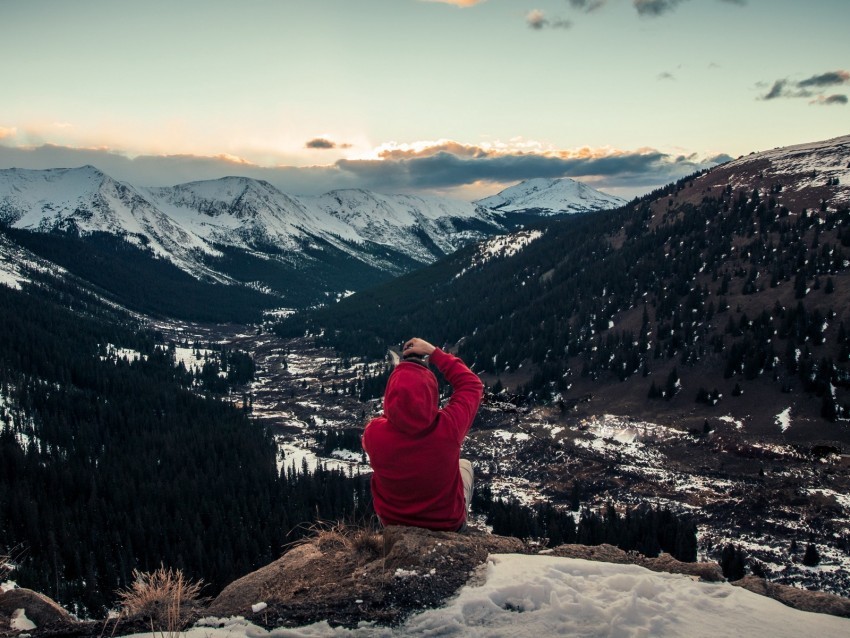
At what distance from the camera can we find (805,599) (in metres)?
5.91

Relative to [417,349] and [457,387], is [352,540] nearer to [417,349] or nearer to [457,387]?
[457,387]

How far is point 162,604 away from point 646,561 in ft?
22.0

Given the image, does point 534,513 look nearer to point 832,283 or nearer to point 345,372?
Result: point 832,283

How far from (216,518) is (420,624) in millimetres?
63244

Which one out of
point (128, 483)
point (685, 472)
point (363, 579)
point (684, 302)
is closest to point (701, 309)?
point (684, 302)

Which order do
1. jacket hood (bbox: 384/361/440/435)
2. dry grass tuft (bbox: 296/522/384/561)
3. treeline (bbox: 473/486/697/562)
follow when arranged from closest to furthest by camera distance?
jacket hood (bbox: 384/361/440/435) < dry grass tuft (bbox: 296/522/384/561) < treeline (bbox: 473/486/697/562)

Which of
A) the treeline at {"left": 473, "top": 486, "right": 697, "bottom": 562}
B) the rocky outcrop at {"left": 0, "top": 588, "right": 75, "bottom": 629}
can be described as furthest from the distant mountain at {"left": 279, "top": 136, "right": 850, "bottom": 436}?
the rocky outcrop at {"left": 0, "top": 588, "right": 75, "bottom": 629}

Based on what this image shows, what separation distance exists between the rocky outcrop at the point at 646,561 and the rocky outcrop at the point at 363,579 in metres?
0.80

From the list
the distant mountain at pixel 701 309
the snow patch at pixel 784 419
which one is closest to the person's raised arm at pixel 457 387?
the distant mountain at pixel 701 309

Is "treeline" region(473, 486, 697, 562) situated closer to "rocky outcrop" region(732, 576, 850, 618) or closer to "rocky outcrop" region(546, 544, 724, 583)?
"rocky outcrop" region(546, 544, 724, 583)

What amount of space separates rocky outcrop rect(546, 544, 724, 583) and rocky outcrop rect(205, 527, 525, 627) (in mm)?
804

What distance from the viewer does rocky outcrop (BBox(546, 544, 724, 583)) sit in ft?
21.8

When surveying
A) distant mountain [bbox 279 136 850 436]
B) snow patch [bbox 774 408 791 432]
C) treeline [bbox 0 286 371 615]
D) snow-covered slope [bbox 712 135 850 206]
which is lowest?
treeline [bbox 0 286 371 615]

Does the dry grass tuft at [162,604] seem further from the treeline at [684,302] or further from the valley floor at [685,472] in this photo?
the treeline at [684,302]
